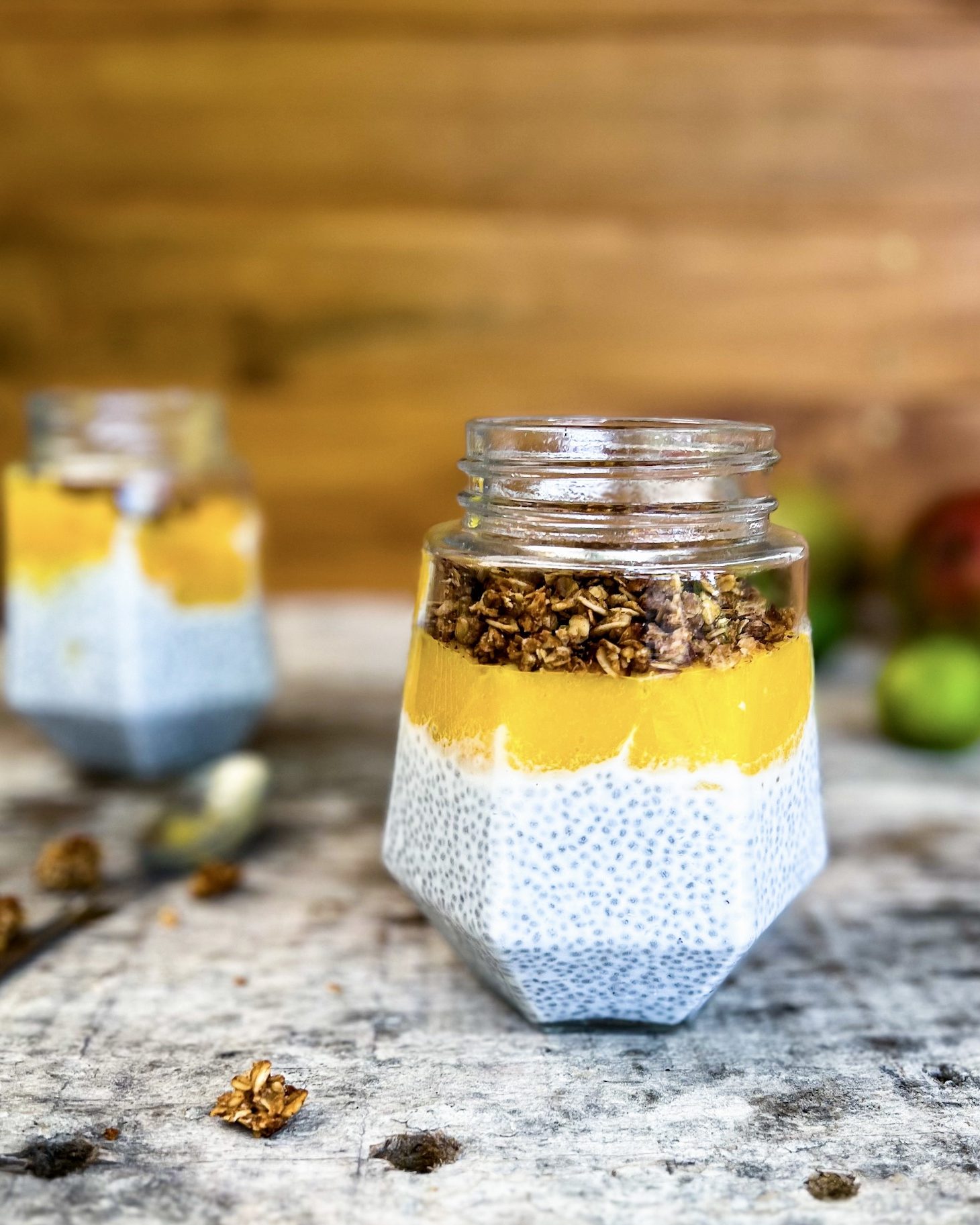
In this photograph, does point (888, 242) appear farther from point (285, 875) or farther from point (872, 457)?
point (285, 875)

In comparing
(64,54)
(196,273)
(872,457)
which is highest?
(64,54)

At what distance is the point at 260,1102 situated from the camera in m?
0.49

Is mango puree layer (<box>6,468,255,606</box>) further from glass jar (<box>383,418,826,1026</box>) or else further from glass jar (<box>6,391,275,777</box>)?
glass jar (<box>383,418,826,1026</box>)

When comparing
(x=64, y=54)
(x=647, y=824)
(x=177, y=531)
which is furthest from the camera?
(x=64, y=54)

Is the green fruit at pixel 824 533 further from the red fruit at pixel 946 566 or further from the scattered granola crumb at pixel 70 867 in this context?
the scattered granola crumb at pixel 70 867

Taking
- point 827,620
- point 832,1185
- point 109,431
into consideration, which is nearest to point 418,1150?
point 832,1185

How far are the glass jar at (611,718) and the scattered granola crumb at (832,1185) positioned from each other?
3.8 inches

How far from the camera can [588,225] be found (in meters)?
1.55

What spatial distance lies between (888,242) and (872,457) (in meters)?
0.30

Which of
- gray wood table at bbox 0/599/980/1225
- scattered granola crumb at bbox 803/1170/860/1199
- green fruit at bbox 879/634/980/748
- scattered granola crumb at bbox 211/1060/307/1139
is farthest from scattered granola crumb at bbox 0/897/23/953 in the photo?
green fruit at bbox 879/634/980/748

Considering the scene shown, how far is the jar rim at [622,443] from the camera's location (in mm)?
517

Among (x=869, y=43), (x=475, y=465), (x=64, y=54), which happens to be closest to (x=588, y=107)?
(x=869, y=43)

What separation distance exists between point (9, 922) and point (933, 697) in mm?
786

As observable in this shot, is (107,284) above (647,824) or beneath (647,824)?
above
